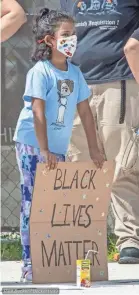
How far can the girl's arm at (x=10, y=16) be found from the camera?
5.02 m

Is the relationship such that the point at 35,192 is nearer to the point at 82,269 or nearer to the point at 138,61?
the point at 82,269

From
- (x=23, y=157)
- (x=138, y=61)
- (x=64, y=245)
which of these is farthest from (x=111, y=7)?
(x=64, y=245)

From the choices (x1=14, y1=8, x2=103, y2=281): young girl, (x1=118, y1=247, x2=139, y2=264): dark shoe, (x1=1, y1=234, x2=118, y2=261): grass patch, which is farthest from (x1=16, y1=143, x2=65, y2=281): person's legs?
(x1=1, y1=234, x2=118, y2=261): grass patch

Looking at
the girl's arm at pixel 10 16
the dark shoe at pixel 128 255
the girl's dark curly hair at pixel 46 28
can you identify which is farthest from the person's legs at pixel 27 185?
the dark shoe at pixel 128 255

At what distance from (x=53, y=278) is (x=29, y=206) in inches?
15.6

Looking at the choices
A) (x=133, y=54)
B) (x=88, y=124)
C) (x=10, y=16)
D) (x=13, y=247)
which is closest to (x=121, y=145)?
(x=88, y=124)

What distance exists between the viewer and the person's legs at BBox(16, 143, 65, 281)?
4.84 m

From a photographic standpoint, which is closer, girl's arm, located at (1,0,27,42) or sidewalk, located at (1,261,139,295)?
sidewalk, located at (1,261,139,295)

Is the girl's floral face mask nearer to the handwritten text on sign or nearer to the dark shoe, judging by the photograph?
the handwritten text on sign

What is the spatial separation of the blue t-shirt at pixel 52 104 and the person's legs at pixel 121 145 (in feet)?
2.11

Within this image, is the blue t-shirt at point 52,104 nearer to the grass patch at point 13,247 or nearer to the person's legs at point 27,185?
the person's legs at point 27,185

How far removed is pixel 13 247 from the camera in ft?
21.4

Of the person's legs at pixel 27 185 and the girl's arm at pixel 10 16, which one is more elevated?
the girl's arm at pixel 10 16

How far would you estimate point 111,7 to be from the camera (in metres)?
5.47
